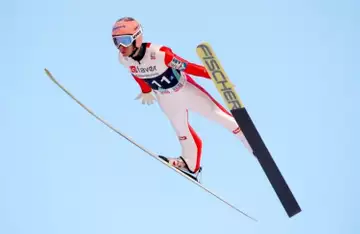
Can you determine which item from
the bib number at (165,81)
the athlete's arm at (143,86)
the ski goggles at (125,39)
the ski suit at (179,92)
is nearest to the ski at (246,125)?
the ski suit at (179,92)

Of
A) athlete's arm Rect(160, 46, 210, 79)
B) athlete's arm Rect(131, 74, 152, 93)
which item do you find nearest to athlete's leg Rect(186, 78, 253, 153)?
athlete's arm Rect(160, 46, 210, 79)

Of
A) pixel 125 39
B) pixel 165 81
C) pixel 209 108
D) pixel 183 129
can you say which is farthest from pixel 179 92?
pixel 125 39

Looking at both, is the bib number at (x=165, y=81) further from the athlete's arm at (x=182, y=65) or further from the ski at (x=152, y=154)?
the ski at (x=152, y=154)

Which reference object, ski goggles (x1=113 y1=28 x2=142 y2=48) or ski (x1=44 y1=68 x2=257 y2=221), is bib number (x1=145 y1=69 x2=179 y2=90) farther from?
ski (x1=44 y1=68 x2=257 y2=221)

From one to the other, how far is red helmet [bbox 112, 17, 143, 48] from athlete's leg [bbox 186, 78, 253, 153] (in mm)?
810

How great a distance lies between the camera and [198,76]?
6816mm

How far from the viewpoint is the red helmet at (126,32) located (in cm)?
664

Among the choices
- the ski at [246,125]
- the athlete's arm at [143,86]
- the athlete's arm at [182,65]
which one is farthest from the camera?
the athlete's arm at [143,86]

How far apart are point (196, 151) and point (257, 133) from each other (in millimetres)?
923

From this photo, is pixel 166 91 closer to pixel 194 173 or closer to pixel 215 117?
pixel 215 117

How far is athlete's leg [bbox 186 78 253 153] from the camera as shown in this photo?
23.5 ft

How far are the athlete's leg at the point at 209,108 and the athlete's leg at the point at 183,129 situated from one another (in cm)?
12

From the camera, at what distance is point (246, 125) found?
6.79 metres

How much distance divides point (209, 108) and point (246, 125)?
54 centimetres
